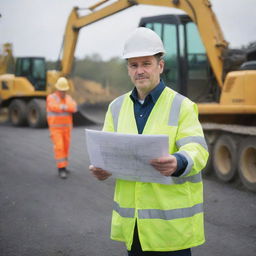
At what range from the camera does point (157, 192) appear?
228 centimetres

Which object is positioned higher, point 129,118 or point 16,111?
point 129,118

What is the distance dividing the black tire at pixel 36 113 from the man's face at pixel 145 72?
14210mm

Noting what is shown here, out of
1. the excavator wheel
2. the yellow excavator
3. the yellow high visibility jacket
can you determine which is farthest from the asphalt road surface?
the yellow high visibility jacket

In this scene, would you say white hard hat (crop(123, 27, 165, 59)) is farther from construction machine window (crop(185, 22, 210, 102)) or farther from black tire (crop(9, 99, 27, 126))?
black tire (crop(9, 99, 27, 126))

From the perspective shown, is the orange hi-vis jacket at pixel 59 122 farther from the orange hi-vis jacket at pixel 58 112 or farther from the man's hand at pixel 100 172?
the man's hand at pixel 100 172

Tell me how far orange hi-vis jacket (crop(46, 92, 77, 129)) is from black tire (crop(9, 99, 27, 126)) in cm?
977

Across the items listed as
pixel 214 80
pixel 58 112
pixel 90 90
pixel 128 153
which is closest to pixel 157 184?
pixel 128 153

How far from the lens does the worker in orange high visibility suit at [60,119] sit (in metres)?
7.71

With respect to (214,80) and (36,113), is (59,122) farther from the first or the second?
(36,113)

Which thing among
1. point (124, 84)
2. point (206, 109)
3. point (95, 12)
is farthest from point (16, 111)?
point (124, 84)

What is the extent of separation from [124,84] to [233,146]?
3742cm

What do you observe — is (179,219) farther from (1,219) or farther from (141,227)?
(1,219)

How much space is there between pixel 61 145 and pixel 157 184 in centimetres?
560

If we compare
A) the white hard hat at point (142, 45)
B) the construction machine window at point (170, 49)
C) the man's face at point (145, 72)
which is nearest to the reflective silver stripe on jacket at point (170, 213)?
the man's face at point (145, 72)
